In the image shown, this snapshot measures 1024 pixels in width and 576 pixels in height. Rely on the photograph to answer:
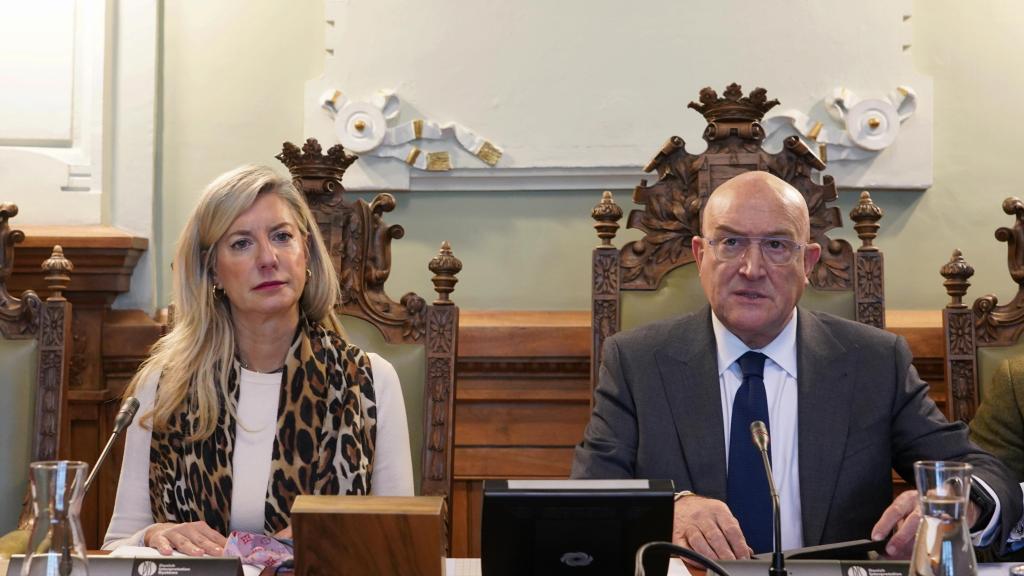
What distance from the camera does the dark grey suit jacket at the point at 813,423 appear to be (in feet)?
7.16

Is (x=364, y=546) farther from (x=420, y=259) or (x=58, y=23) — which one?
(x=58, y=23)

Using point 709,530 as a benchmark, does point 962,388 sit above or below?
above

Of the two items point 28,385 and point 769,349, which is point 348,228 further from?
point 769,349

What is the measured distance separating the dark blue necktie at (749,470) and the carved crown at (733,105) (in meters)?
0.65

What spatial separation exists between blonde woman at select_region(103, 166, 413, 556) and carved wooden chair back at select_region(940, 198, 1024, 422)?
1244 millimetres

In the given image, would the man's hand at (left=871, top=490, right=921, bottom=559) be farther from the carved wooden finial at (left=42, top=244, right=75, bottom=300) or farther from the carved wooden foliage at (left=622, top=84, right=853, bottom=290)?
the carved wooden finial at (left=42, top=244, right=75, bottom=300)

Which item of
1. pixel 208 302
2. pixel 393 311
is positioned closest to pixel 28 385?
pixel 208 302

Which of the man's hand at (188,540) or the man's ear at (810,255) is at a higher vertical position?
the man's ear at (810,255)

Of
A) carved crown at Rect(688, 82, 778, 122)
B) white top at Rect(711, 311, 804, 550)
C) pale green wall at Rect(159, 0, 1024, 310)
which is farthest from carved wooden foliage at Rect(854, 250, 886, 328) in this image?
pale green wall at Rect(159, 0, 1024, 310)

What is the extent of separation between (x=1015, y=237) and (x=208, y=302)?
1802mm

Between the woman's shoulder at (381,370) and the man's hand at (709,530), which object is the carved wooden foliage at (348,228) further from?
the man's hand at (709,530)

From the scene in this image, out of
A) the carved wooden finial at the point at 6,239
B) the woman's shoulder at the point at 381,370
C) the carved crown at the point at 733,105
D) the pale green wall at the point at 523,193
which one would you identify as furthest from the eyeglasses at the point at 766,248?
the carved wooden finial at the point at 6,239

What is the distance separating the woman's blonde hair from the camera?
229cm

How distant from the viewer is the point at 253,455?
2.27 metres
